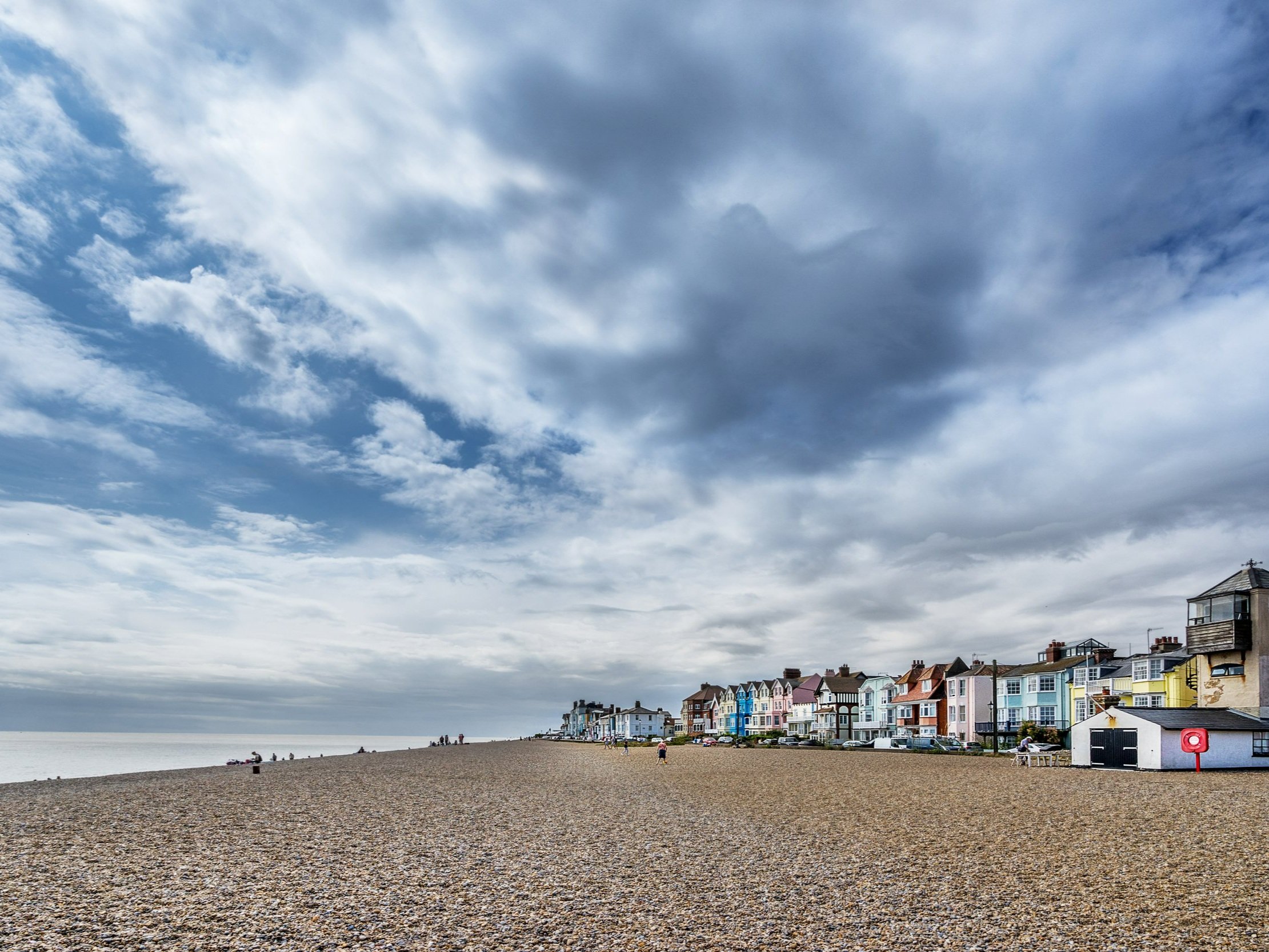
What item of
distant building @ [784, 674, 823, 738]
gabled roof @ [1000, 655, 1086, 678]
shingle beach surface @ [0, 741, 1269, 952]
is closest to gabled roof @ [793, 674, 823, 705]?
distant building @ [784, 674, 823, 738]

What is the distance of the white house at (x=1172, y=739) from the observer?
42.2 m

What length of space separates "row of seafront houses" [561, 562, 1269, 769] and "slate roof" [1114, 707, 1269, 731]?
0.28ft

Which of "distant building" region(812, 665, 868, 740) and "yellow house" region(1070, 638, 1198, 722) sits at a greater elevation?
"yellow house" region(1070, 638, 1198, 722)

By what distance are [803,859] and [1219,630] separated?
4715 cm

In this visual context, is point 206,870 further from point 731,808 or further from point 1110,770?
point 1110,770

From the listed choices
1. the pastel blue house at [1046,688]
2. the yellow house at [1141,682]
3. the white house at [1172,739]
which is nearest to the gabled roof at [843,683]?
the pastel blue house at [1046,688]

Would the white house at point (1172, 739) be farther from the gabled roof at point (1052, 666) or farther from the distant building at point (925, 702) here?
the distant building at point (925, 702)

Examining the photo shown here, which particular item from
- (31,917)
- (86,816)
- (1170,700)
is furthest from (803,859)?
(1170,700)

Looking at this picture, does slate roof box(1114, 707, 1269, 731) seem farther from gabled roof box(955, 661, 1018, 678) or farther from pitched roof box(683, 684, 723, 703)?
pitched roof box(683, 684, 723, 703)

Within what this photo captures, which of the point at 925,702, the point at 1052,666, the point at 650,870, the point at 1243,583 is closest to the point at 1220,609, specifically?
the point at 1243,583

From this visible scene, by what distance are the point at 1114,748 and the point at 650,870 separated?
39383 mm

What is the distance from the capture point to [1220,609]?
51.6 metres

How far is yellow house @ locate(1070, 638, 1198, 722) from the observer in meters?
57.5

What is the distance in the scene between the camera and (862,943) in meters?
11.6
